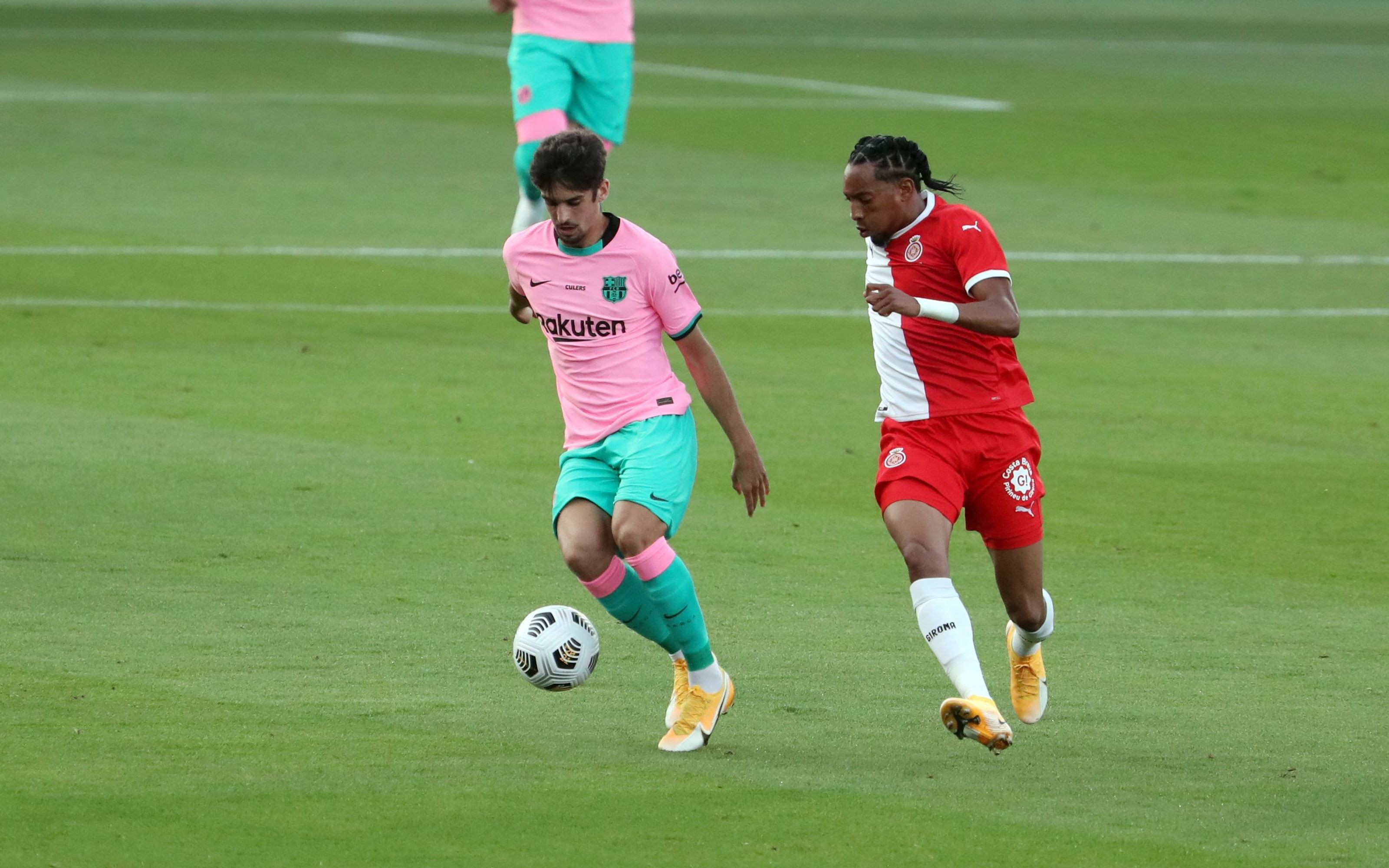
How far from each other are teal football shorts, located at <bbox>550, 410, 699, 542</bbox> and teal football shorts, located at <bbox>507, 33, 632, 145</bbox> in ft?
28.7

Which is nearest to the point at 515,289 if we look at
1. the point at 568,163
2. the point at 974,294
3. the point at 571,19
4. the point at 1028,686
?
the point at 568,163

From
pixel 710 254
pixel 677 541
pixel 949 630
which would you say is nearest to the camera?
pixel 949 630

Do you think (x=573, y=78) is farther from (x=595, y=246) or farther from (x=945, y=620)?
(x=945, y=620)

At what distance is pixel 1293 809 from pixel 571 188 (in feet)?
8.53

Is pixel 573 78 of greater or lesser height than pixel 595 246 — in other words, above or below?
below

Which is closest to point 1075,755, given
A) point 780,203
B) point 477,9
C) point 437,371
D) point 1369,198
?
point 437,371

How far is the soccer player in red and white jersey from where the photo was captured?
21.5 ft

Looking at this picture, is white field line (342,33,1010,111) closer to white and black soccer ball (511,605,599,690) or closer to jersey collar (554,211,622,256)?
jersey collar (554,211,622,256)

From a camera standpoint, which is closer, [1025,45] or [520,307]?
[520,307]

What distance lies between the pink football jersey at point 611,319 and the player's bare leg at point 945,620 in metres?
0.78

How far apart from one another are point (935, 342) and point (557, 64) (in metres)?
8.92

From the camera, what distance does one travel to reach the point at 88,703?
6.57 meters

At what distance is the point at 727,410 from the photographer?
6492 mm

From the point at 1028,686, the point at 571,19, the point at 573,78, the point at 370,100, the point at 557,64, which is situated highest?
the point at 1028,686
